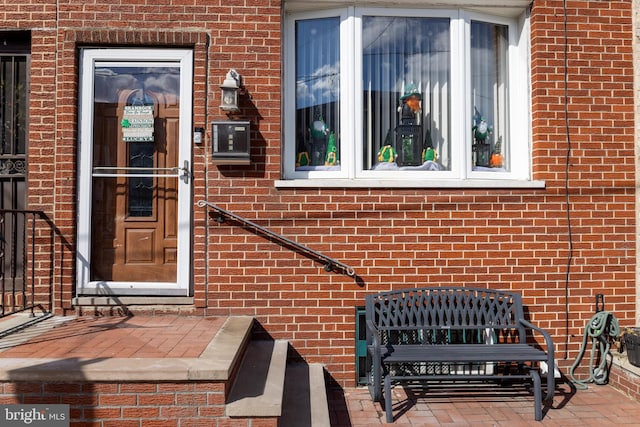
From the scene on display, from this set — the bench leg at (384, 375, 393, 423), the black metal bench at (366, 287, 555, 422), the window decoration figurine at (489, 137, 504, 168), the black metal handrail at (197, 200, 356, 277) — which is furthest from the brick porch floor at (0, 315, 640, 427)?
the window decoration figurine at (489, 137, 504, 168)

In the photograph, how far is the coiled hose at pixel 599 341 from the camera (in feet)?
14.5

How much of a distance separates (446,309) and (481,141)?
172 cm

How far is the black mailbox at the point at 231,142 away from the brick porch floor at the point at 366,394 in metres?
1.41

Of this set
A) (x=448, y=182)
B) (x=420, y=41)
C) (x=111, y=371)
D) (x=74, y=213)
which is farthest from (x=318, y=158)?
(x=111, y=371)

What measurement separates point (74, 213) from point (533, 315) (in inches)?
167

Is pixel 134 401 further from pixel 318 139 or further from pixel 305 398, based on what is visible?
pixel 318 139

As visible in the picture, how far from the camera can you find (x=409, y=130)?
15.9 ft

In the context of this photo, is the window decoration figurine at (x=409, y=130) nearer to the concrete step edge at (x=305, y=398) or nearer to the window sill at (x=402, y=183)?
the window sill at (x=402, y=183)

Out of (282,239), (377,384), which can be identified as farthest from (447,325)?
(282,239)

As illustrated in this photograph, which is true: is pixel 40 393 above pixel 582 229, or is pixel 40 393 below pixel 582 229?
below

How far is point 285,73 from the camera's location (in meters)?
4.72

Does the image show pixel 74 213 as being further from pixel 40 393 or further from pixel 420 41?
pixel 420 41

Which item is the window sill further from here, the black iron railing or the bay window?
the black iron railing

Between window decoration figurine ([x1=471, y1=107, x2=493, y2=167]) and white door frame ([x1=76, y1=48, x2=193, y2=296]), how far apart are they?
8.95ft
